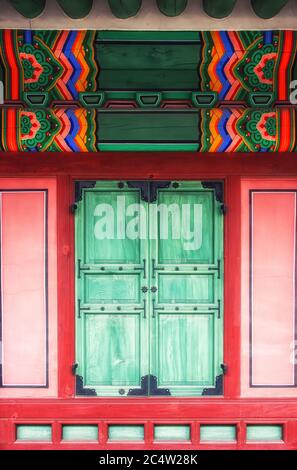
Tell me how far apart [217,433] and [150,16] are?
317cm

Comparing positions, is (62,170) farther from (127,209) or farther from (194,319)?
(194,319)

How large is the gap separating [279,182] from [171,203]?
0.89 meters

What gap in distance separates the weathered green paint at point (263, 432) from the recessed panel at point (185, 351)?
51cm

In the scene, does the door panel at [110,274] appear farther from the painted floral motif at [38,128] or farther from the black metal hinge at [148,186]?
the painted floral motif at [38,128]

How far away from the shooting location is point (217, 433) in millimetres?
3535

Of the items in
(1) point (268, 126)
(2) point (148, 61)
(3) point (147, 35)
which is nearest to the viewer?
(3) point (147, 35)

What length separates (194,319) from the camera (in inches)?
140

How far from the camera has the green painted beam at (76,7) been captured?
2.53m

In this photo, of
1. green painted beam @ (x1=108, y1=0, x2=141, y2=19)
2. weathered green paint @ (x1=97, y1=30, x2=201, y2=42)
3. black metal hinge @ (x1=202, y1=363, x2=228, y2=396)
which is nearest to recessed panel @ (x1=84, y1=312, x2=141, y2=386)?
black metal hinge @ (x1=202, y1=363, x2=228, y2=396)

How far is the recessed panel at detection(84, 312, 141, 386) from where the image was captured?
3557mm

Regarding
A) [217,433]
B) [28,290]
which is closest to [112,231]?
[28,290]

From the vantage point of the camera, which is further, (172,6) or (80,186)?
(80,186)

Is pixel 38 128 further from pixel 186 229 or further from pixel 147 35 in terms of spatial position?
pixel 186 229
